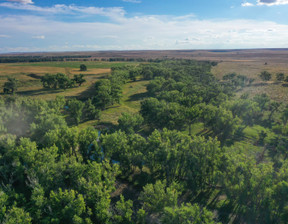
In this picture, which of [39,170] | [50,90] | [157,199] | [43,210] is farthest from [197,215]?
[50,90]

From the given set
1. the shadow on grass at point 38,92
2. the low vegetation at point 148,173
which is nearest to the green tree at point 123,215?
the low vegetation at point 148,173

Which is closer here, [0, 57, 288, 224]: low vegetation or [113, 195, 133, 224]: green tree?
[113, 195, 133, 224]: green tree

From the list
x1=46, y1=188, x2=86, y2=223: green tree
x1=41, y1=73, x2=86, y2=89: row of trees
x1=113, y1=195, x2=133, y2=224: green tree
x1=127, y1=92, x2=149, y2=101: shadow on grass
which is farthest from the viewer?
x1=41, y1=73, x2=86, y2=89: row of trees

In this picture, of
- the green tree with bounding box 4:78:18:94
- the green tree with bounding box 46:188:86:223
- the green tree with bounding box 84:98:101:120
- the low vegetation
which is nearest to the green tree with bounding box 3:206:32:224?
the low vegetation

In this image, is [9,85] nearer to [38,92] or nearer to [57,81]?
[38,92]

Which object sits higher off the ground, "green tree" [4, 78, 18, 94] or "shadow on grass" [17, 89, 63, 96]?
"green tree" [4, 78, 18, 94]

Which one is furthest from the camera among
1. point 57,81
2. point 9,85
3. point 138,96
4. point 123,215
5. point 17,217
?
point 57,81

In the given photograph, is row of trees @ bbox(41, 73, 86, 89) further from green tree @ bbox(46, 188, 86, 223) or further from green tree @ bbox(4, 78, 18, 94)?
green tree @ bbox(46, 188, 86, 223)

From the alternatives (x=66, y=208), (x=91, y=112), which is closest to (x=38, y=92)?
(x=91, y=112)

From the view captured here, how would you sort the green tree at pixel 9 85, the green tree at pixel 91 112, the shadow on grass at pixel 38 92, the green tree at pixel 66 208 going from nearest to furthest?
the green tree at pixel 66 208 → the green tree at pixel 91 112 → the green tree at pixel 9 85 → the shadow on grass at pixel 38 92

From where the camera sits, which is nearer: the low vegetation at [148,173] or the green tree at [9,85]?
the low vegetation at [148,173]

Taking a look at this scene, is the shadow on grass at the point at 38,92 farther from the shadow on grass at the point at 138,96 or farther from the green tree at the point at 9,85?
the shadow on grass at the point at 138,96
